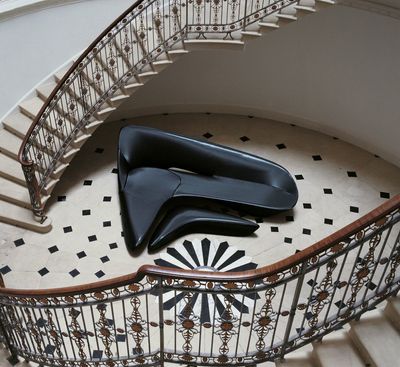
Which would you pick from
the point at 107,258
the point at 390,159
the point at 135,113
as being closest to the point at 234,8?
the point at 135,113

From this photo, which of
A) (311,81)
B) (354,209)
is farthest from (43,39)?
(354,209)

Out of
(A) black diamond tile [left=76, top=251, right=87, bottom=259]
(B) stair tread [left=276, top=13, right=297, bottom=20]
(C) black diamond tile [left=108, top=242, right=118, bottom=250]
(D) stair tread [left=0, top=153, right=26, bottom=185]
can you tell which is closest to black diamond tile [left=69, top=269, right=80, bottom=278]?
(A) black diamond tile [left=76, top=251, right=87, bottom=259]

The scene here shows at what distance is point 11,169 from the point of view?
285 inches

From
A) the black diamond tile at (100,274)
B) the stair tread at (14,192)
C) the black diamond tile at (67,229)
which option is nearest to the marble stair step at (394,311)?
the black diamond tile at (100,274)

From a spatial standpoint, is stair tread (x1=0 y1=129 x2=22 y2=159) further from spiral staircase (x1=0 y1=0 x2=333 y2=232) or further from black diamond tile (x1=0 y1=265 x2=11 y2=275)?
black diamond tile (x1=0 y1=265 x2=11 y2=275)

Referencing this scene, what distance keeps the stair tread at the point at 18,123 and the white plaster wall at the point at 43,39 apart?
6.6 inches

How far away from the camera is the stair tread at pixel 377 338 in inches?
141

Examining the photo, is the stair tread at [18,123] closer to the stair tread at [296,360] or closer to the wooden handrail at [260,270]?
the wooden handrail at [260,270]

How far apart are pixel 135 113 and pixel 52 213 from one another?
2.79 metres

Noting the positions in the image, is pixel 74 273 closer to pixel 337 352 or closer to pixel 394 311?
pixel 337 352

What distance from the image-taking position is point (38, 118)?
261 inches

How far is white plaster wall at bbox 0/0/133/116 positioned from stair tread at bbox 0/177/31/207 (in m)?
1.28

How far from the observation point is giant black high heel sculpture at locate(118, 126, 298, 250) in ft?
23.1

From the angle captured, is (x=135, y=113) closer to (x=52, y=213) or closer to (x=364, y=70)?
(x=52, y=213)
